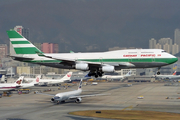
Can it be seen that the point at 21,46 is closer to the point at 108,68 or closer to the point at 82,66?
the point at 82,66

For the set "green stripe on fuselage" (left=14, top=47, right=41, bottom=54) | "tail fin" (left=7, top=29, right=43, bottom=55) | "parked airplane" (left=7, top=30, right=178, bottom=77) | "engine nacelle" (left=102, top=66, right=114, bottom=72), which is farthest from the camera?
"tail fin" (left=7, top=29, right=43, bottom=55)

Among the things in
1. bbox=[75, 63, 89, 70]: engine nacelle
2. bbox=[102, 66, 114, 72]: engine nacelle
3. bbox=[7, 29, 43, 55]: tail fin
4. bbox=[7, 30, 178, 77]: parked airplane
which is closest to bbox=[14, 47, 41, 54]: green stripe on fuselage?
bbox=[7, 29, 43, 55]: tail fin

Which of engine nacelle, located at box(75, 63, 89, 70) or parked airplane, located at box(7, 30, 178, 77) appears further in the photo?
engine nacelle, located at box(75, 63, 89, 70)

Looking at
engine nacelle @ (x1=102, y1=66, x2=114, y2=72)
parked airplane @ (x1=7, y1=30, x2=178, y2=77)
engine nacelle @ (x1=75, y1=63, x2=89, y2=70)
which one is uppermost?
parked airplane @ (x1=7, y1=30, x2=178, y2=77)

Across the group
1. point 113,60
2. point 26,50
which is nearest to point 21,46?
point 26,50

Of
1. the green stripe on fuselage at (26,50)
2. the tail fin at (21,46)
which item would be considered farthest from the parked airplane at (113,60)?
the tail fin at (21,46)

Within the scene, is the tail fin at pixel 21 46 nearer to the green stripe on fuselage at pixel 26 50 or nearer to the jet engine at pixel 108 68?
the green stripe on fuselage at pixel 26 50

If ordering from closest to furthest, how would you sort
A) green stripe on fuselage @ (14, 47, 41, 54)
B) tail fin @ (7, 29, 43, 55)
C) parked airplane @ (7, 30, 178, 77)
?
parked airplane @ (7, 30, 178, 77) → green stripe on fuselage @ (14, 47, 41, 54) → tail fin @ (7, 29, 43, 55)

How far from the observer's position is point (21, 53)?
274ft

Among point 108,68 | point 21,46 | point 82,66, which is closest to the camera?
point 108,68

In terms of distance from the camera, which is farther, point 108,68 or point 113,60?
point 113,60

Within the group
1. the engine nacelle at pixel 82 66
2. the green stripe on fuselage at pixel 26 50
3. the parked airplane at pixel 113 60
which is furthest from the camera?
the green stripe on fuselage at pixel 26 50

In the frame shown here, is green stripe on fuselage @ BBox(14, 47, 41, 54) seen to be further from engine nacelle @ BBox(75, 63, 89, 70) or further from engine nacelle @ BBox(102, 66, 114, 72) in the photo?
engine nacelle @ BBox(102, 66, 114, 72)

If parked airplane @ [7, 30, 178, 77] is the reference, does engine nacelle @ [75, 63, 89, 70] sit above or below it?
below
